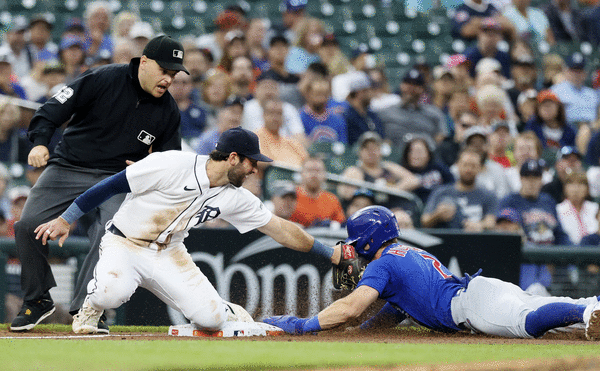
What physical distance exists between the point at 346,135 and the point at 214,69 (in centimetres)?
192

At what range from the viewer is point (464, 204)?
8359 millimetres

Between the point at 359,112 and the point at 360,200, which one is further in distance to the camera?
the point at 359,112

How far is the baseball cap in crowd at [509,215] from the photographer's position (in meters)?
8.07

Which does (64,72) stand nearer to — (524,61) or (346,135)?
(346,135)

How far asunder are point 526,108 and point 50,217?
7.30 m

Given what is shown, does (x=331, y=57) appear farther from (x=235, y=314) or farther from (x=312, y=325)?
(x=312, y=325)

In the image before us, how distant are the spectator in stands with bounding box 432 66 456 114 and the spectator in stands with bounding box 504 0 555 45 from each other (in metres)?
2.42

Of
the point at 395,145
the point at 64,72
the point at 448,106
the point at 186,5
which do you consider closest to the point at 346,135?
the point at 395,145

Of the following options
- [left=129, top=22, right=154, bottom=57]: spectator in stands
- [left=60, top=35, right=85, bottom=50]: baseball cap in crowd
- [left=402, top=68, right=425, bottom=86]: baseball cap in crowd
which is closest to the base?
[left=129, top=22, right=154, bottom=57]: spectator in stands

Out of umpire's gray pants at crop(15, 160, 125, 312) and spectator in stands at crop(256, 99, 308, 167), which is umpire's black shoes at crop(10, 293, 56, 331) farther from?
spectator in stands at crop(256, 99, 308, 167)

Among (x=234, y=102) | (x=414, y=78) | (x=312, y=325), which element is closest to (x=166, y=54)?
(x=312, y=325)

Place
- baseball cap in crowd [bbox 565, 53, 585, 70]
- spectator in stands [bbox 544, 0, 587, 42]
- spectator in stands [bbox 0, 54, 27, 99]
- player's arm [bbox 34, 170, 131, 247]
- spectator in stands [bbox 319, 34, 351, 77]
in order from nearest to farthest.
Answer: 1. player's arm [bbox 34, 170, 131, 247]
2. spectator in stands [bbox 0, 54, 27, 99]
3. spectator in stands [bbox 319, 34, 351, 77]
4. baseball cap in crowd [bbox 565, 53, 585, 70]
5. spectator in stands [bbox 544, 0, 587, 42]

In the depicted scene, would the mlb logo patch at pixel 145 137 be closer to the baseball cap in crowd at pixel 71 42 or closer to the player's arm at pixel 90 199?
the player's arm at pixel 90 199

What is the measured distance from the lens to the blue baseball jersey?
16.8 ft
